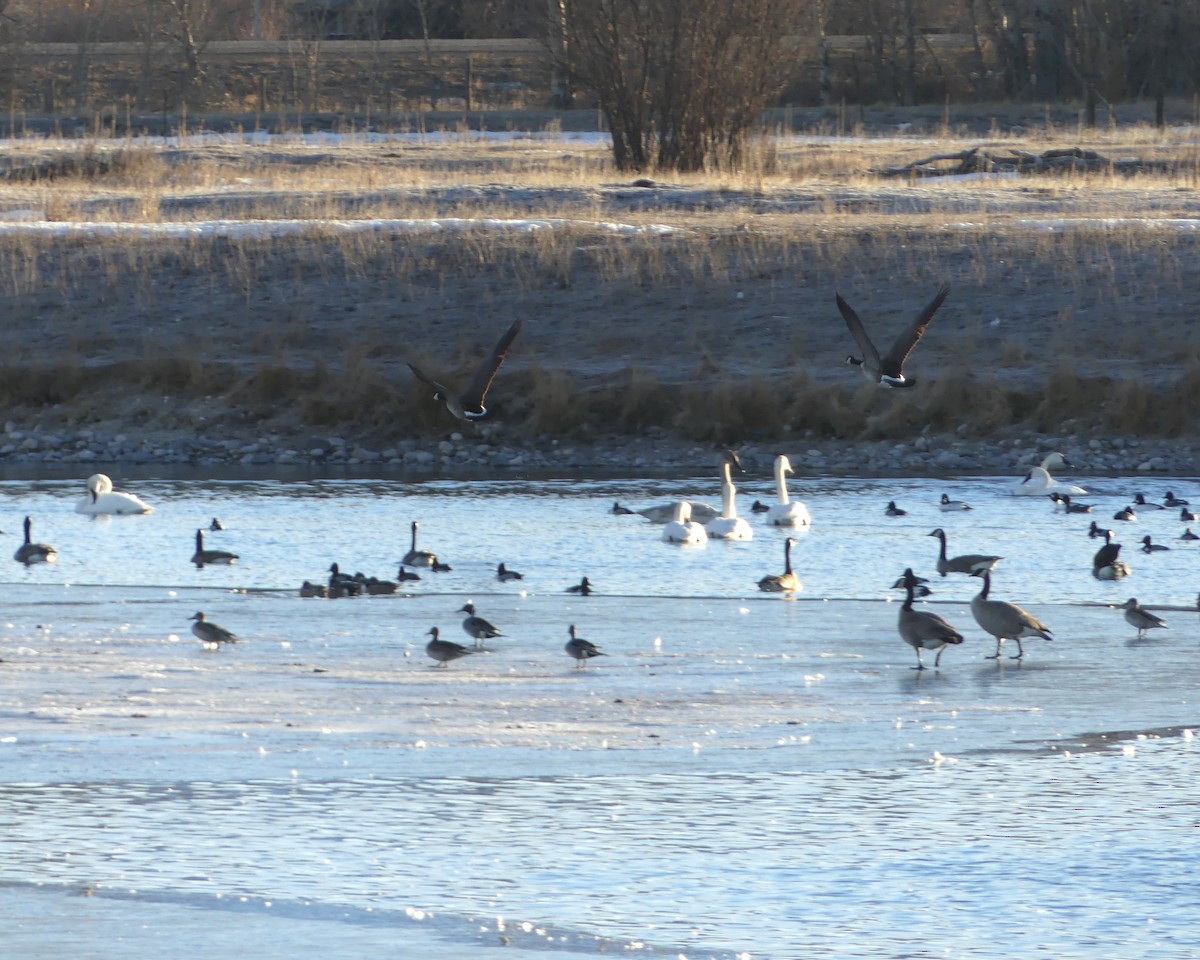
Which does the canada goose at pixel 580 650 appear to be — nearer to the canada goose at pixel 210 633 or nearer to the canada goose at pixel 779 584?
the canada goose at pixel 210 633

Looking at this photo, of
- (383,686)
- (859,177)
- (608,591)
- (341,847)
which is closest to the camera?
(341,847)

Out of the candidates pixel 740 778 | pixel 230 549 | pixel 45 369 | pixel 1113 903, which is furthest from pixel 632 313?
pixel 1113 903

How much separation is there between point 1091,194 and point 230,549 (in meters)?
19.9

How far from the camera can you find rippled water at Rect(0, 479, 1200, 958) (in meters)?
6.69

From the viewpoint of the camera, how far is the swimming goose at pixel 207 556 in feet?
48.6

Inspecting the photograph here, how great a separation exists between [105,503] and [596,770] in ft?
32.6

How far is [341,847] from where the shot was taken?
748 centimetres

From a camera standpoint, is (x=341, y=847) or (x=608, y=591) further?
(x=608, y=591)

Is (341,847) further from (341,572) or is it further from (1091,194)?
(1091,194)

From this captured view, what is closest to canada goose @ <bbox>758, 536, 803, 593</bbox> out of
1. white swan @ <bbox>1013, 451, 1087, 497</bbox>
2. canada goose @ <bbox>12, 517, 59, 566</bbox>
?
canada goose @ <bbox>12, 517, 59, 566</bbox>

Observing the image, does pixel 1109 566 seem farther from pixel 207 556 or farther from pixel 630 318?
pixel 630 318

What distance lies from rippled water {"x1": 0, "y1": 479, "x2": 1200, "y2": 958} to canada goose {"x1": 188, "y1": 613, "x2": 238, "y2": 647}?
0.10 m

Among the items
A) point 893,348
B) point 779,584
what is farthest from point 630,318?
point 779,584

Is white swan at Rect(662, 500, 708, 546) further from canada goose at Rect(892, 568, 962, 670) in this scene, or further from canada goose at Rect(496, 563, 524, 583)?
canada goose at Rect(892, 568, 962, 670)
